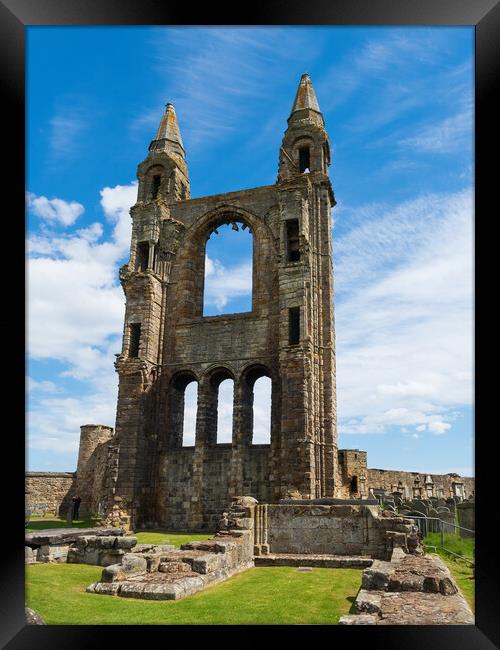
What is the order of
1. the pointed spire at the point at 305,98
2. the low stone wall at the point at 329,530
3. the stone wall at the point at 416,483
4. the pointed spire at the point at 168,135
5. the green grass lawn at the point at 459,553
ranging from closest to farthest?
the green grass lawn at the point at 459,553
the low stone wall at the point at 329,530
the pointed spire at the point at 305,98
the pointed spire at the point at 168,135
the stone wall at the point at 416,483

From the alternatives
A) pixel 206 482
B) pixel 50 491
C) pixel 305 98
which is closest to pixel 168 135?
pixel 305 98

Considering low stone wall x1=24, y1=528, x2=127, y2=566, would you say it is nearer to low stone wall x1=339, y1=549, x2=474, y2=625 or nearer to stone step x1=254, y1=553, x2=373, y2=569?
stone step x1=254, y1=553, x2=373, y2=569

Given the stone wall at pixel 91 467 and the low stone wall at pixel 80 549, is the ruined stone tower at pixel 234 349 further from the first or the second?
the low stone wall at pixel 80 549

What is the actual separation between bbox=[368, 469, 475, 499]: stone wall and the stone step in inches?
610

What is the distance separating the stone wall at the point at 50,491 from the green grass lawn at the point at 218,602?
57.3ft

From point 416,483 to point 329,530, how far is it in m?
18.4

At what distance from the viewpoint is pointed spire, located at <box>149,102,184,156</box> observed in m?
25.4

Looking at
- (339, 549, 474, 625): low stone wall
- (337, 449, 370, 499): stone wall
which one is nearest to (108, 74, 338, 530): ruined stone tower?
(337, 449, 370, 499): stone wall

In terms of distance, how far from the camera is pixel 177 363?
2145 centimetres

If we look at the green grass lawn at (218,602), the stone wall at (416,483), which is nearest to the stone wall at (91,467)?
the stone wall at (416,483)

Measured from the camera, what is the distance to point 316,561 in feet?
36.7

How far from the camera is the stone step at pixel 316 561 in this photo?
1091cm
